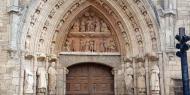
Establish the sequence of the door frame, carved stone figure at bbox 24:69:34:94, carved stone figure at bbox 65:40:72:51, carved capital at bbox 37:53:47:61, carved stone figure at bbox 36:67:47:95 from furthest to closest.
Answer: carved stone figure at bbox 65:40:72:51 < the door frame < carved capital at bbox 37:53:47:61 < carved stone figure at bbox 36:67:47:95 < carved stone figure at bbox 24:69:34:94

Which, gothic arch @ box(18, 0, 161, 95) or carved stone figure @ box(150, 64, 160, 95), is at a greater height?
gothic arch @ box(18, 0, 161, 95)

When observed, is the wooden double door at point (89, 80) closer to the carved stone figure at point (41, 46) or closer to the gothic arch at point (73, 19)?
the gothic arch at point (73, 19)

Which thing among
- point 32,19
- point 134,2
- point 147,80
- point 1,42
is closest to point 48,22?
point 32,19

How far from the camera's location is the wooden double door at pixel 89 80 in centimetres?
1176

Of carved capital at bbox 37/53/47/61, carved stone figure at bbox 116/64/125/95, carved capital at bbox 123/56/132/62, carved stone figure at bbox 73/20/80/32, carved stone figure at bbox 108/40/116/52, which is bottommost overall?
carved stone figure at bbox 116/64/125/95

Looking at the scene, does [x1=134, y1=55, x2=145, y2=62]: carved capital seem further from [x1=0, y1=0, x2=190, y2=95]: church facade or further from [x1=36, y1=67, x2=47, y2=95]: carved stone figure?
[x1=36, y1=67, x2=47, y2=95]: carved stone figure

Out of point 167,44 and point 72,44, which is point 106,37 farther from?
point 167,44

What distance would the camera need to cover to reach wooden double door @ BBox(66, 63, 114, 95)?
11.8 metres

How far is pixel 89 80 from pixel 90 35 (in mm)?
1501

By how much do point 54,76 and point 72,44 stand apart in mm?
1410

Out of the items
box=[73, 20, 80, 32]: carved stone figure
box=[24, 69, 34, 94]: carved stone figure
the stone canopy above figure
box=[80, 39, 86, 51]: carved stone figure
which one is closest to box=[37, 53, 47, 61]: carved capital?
box=[24, 69, 34, 94]: carved stone figure

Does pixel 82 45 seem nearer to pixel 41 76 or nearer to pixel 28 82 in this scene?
pixel 41 76

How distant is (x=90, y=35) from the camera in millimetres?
12133

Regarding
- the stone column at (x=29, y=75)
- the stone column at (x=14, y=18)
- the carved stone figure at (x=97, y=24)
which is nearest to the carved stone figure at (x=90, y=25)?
the carved stone figure at (x=97, y=24)
